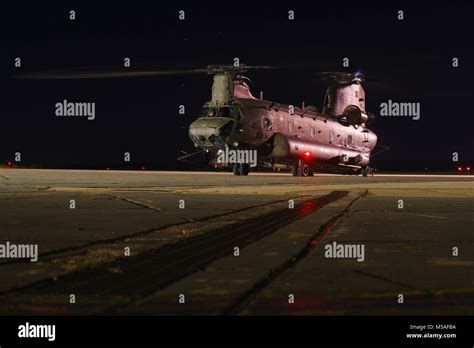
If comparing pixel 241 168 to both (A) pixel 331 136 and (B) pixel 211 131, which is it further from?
(A) pixel 331 136

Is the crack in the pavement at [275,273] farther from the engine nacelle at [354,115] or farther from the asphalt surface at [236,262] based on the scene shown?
the engine nacelle at [354,115]

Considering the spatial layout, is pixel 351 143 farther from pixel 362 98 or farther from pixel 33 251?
pixel 33 251

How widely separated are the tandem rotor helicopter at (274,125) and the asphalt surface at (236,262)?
23.1 m

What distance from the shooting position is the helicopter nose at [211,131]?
3931 cm

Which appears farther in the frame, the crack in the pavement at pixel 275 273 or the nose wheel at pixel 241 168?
the nose wheel at pixel 241 168

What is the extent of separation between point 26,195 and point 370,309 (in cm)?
1753

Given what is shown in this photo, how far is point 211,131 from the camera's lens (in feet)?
129

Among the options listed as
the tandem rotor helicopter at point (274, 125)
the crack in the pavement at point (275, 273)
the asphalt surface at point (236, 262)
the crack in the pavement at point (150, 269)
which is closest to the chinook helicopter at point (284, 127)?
the tandem rotor helicopter at point (274, 125)

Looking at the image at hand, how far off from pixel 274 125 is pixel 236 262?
3393 cm

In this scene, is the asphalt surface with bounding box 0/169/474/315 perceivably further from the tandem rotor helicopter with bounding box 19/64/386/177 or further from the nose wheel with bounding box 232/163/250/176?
the nose wheel with bounding box 232/163/250/176

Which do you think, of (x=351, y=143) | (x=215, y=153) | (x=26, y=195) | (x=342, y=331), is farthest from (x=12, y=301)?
(x=351, y=143)

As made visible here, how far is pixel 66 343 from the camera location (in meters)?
5.35

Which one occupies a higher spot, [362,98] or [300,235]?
[362,98]

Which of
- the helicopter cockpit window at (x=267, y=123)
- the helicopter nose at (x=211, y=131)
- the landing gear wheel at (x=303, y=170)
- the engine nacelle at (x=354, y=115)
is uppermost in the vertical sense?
the engine nacelle at (x=354, y=115)
